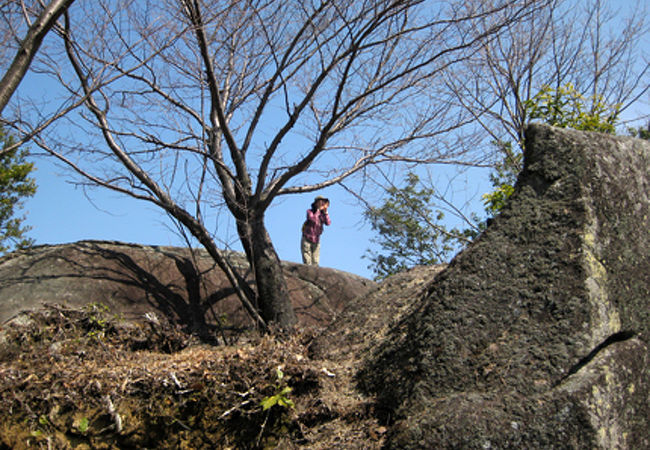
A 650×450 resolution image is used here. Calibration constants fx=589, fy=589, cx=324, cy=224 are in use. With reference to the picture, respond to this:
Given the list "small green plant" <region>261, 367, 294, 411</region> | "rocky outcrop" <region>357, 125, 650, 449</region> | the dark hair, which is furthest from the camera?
the dark hair

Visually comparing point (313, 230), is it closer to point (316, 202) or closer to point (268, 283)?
point (316, 202)

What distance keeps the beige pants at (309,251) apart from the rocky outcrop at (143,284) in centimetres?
312

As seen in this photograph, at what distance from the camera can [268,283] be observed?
7230mm

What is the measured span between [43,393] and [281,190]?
4288 mm

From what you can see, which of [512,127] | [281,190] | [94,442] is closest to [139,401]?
[94,442]

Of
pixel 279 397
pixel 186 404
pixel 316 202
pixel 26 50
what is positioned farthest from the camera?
pixel 316 202

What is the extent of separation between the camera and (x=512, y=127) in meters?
8.70

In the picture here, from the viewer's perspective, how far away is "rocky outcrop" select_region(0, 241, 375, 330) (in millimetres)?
6543

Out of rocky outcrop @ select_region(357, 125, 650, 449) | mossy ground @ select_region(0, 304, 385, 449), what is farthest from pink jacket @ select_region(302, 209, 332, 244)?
rocky outcrop @ select_region(357, 125, 650, 449)

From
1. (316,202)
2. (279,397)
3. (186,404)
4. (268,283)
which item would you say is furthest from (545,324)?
(316,202)

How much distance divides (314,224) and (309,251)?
54cm

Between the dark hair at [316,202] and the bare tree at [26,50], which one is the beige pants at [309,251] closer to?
the dark hair at [316,202]

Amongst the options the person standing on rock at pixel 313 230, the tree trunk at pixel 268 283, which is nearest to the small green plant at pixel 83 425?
the tree trunk at pixel 268 283

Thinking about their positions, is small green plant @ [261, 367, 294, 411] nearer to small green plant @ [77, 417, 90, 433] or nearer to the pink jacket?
small green plant @ [77, 417, 90, 433]
